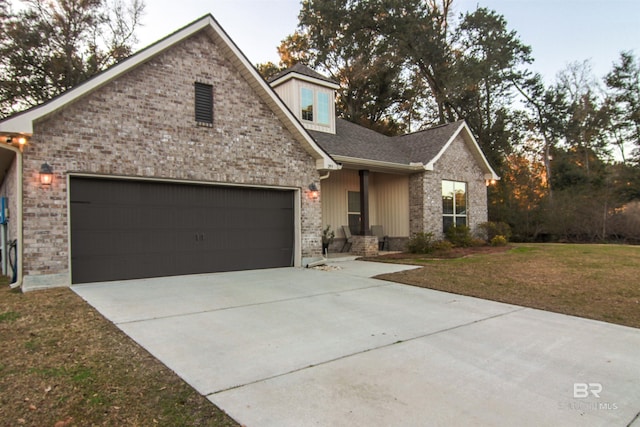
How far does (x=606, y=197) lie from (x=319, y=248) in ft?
56.2

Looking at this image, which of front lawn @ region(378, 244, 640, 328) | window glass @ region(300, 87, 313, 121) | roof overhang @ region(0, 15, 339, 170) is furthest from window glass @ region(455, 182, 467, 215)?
roof overhang @ region(0, 15, 339, 170)

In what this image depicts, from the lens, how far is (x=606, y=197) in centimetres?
2020

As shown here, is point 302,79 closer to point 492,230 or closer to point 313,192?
point 313,192

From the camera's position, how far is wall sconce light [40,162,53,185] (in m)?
7.62

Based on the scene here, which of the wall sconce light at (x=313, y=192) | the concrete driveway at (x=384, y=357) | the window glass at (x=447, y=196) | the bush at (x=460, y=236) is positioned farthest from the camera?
the window glass at (x=447, y=196)

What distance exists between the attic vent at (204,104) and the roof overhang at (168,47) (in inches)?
42.8

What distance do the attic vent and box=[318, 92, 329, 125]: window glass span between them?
5.80 m

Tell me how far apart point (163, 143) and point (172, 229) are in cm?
207

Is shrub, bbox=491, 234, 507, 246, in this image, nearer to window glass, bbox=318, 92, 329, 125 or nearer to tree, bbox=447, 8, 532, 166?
window glass, bbox=318, 92, 329, 125

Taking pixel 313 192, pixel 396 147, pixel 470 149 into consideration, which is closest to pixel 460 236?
pixel 470 149

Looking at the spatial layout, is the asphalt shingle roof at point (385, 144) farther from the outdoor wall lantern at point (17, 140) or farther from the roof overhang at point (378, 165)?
the outdoor wall lantern at point (17, 140)

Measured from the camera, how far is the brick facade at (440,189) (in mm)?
15414

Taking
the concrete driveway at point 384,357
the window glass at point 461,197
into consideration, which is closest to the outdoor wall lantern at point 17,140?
the concrete driveway at point 384,357

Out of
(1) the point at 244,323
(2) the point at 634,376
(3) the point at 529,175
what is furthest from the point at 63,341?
(3) the point at 529,175
